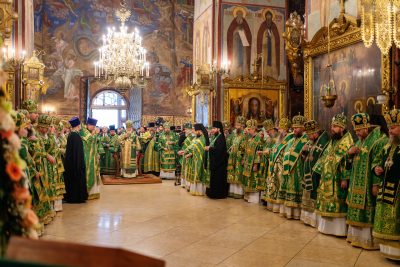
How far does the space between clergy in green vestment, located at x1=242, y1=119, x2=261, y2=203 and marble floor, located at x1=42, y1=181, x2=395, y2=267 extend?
0.44m

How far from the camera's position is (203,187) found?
41.9ft

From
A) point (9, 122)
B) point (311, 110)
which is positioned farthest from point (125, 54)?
point (9, 122)

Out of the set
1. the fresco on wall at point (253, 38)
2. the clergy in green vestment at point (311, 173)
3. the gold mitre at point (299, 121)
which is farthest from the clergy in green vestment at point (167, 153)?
the clergy in green vestment at point (311, 173)

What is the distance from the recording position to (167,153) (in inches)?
683

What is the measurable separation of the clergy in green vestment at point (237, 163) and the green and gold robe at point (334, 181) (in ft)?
14.3

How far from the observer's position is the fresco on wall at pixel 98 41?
945 inches

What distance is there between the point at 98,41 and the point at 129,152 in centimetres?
1145

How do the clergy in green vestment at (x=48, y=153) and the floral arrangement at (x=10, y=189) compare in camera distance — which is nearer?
the floral arrangement at (x=10, y=189)

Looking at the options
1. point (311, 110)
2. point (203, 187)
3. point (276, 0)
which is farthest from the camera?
point (276, 0)

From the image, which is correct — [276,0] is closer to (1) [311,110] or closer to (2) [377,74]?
(1) [311,110]

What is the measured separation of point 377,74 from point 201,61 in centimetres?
1209

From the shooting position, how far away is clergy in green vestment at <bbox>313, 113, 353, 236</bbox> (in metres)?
7.44

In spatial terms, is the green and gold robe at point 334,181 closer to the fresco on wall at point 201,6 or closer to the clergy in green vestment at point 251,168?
the clergy in green vestment at point 251,168

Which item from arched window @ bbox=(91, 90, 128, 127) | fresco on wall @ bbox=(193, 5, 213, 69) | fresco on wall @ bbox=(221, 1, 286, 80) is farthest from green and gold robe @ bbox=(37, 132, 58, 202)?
arched window @ bbox=(91, 90, 128, 127)
